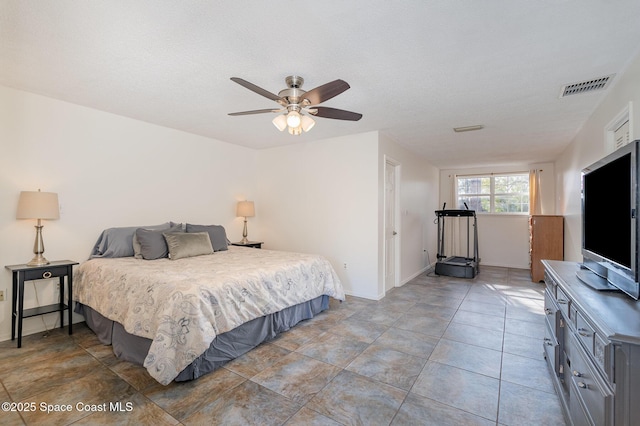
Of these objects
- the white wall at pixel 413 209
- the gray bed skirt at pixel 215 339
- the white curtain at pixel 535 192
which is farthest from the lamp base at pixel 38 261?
the white curtain at pixel 535 192

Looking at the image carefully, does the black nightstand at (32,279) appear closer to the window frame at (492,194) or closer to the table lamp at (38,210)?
the table lamp at (38,210)

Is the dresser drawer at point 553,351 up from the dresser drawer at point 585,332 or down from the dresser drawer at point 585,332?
down

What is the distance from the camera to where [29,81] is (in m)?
2.70

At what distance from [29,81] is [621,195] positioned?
453 cm

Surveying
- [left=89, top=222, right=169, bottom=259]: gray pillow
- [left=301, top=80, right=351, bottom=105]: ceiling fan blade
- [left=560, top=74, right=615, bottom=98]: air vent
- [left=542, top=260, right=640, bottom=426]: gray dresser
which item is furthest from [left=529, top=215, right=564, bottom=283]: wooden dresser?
[left=89, top=222, right=169, bottom=259]: gray pillow

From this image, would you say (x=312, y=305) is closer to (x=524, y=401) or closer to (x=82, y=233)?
(x=524, y=401)

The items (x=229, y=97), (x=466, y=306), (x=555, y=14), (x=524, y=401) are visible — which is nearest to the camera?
(x=555, y=14)

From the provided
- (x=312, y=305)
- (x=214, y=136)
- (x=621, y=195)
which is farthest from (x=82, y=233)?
(x=621, y=195)

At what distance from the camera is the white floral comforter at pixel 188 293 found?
81.9 inches

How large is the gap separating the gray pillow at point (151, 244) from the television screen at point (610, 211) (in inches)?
152

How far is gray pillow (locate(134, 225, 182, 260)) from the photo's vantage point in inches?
131

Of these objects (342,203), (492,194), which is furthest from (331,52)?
(492,194)

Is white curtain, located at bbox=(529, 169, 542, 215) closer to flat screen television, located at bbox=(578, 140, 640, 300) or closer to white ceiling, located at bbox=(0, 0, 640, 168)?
white ceiling, located at bbox=(0, 0, 640, 168)

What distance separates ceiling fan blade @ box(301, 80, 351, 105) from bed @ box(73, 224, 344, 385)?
1.64 m
